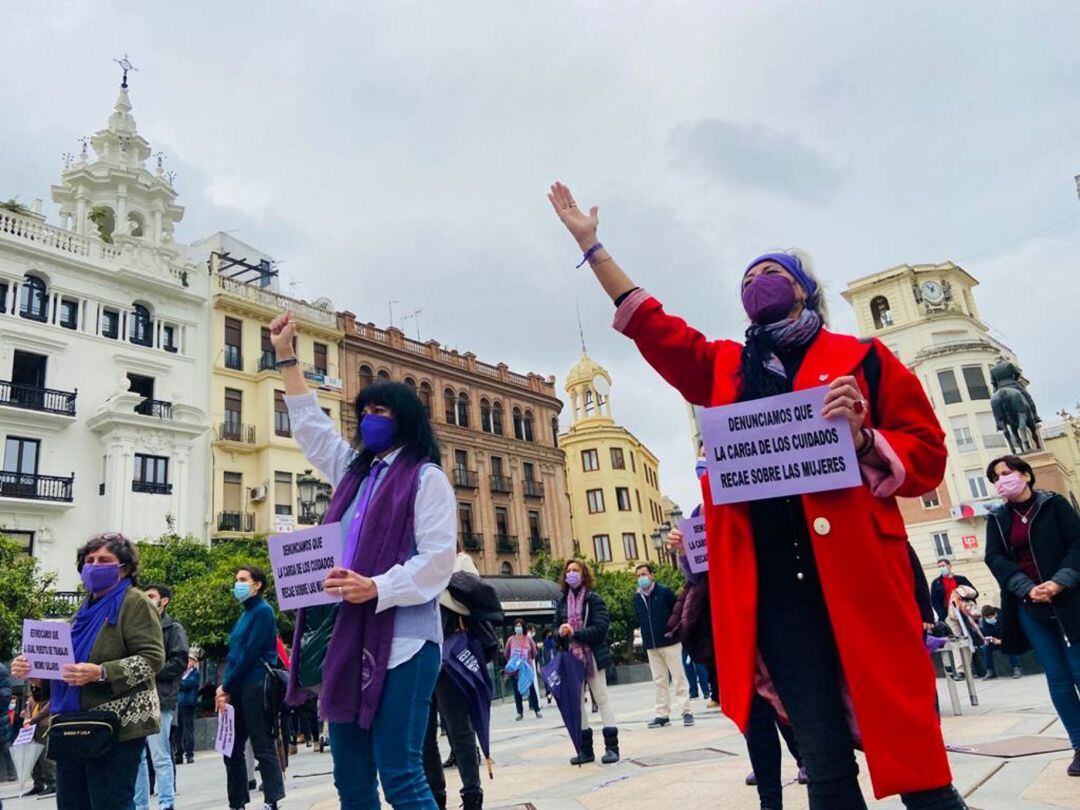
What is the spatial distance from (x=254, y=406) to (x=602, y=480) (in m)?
26.1

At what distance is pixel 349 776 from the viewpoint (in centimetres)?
307

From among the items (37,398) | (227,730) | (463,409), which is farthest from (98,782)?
(463,409)

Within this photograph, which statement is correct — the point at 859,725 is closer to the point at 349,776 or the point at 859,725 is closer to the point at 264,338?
the point at 349,776

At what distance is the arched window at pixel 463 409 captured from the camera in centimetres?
4183

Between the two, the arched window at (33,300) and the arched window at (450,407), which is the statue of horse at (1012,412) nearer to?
the arched window at (450,407)

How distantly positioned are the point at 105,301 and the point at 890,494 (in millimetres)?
31932

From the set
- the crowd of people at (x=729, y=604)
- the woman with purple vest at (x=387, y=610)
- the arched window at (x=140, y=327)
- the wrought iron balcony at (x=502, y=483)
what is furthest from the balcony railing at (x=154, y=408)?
the woman with purple vest at (x=387, y=610)

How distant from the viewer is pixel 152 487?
91.1 ft

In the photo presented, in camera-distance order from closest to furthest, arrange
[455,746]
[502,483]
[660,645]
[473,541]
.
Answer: [455,746], [660,645], [473,541], [502,483]

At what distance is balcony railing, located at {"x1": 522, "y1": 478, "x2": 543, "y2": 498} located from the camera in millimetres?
43300

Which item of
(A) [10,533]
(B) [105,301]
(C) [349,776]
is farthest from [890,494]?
(B) [105,301]

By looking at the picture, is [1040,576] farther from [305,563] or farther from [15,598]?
[15,598]

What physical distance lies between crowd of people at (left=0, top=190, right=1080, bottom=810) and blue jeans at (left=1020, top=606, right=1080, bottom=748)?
0.02 m

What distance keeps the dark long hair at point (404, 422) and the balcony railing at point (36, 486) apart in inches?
1018
